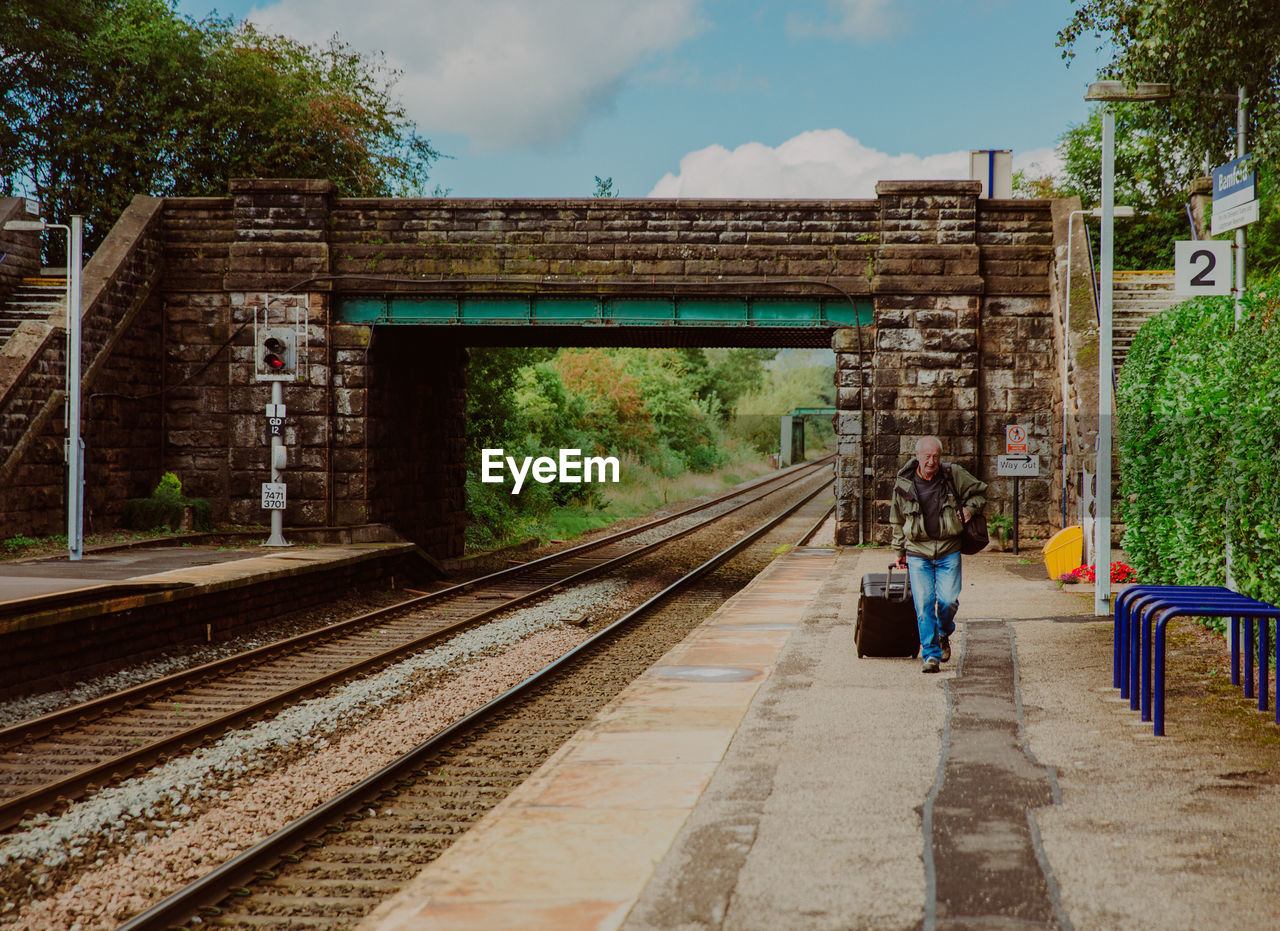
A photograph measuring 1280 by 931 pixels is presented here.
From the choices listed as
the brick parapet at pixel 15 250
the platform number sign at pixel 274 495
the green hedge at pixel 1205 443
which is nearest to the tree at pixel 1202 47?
the green hedge at pixel 1205 443

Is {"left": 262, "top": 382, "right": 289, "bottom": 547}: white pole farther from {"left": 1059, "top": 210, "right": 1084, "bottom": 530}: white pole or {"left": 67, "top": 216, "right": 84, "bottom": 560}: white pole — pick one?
{"left": 1059, "top": 210, "right": 1084, "bottom": 530}: white pole

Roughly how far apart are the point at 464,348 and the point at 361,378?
17.0 ft

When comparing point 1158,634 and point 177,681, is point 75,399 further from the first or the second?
point 1158,634

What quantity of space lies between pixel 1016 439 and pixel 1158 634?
532 inches

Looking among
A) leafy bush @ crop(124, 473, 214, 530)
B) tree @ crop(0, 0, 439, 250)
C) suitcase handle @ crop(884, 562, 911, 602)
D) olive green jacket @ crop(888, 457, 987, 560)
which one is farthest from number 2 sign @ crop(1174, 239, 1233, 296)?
tree @ crop(0, 0, 439, 250)

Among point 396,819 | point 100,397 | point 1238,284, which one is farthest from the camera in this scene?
point 100,397

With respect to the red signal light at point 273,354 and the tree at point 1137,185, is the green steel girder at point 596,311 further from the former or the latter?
the tree at point 1137,185

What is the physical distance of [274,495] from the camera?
18078 millimetres

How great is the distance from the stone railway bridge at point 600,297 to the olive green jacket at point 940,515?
11.5 metres

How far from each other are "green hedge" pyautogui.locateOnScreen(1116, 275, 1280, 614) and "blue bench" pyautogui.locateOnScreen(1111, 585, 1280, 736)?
2.35ft

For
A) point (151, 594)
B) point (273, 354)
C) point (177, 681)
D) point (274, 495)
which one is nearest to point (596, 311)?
point (273, 354)

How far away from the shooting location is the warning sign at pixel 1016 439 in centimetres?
1945

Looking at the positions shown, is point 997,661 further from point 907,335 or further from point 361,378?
point 361,378

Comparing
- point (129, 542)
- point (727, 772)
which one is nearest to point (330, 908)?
point (727, 772)
